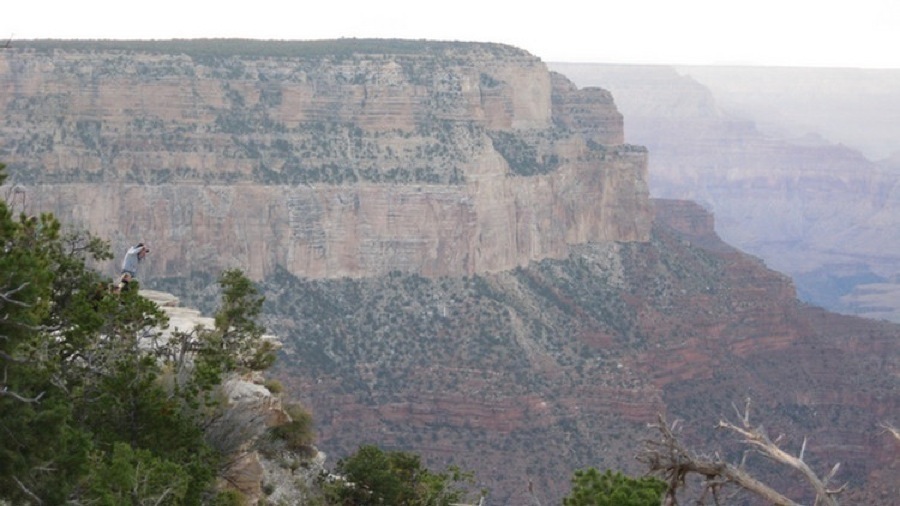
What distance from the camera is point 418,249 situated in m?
74.1

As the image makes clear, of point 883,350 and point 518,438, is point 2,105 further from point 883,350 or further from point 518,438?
point 883,350

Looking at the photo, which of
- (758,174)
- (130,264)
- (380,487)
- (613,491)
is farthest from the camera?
(758,174)

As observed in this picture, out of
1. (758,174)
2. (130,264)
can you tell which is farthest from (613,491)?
(758,174)

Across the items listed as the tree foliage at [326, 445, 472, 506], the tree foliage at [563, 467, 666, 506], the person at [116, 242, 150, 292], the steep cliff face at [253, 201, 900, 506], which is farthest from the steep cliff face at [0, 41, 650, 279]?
the tree foliage at [563, 467, 666, 506]

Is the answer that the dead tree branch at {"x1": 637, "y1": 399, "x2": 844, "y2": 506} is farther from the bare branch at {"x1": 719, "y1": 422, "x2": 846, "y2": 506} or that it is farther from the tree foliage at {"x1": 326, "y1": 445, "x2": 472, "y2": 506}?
the tree foliage at {"x1": 326, "y1": 445, "x2": 472, "y2": 506}

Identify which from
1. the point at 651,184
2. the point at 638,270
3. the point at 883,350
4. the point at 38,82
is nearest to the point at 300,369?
the point at 38,82

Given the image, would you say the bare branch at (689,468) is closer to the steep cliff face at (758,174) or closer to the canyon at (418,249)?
the canyon at (418,249)

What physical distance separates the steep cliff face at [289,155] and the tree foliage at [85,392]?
4127cm

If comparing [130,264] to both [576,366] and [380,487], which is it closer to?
[380,487]

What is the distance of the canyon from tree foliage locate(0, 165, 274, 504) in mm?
37899

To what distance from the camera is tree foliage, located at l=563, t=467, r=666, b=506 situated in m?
18.9

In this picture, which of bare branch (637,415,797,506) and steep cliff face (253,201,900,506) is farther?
steep cliff face (253,201,900,506)

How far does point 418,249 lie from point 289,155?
7.25 metres

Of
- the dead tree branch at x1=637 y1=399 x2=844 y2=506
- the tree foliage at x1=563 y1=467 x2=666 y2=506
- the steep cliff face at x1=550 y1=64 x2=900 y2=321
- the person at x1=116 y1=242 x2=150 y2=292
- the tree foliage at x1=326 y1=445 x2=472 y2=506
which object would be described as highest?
the dead tree branch at x1=637 y1=399 x2=844 y2=506
